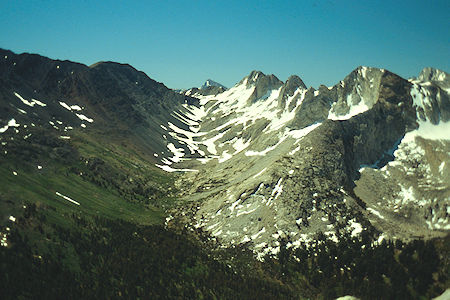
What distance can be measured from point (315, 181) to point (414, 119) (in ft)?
288

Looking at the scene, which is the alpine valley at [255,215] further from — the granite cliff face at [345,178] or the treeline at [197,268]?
the granite cliff face at [345,178]

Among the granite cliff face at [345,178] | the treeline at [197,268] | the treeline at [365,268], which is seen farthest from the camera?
the granite cliff face at [345,178]

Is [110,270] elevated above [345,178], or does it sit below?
below

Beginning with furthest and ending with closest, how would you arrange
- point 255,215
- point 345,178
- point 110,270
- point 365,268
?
point 345,178, point 255,215, point 365,268, point 110,270

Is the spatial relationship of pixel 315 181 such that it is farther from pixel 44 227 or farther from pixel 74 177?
pixel 74 177

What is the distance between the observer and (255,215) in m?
115

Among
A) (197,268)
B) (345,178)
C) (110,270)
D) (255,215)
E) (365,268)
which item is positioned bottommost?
(110,270)

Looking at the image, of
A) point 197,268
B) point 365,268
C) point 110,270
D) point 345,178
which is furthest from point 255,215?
point 110,270

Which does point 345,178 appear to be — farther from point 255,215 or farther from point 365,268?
point 365,268

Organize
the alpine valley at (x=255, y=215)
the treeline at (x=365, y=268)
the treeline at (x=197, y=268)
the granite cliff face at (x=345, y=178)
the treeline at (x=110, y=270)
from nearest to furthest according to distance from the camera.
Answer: the treeline at (x=110, y=270)
the treeline at (x=197, y=268)
the treeline at (x=365, y=268)
the alpine valley at (x=255, y=215)
the granite cliff face at (x=345, y=178)

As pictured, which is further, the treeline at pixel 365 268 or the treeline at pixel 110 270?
the treeline at pixel 365 268

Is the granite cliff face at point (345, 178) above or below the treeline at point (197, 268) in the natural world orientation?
above

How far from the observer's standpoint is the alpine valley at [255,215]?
8306 cm

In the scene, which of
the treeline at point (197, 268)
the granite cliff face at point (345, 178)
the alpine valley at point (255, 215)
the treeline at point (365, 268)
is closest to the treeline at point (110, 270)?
the treeline at point (197, 268)
